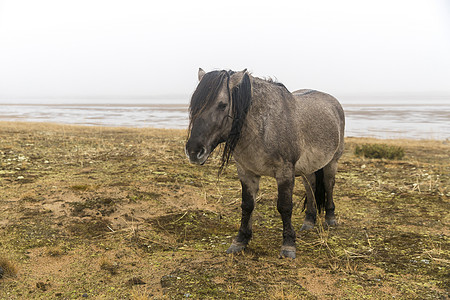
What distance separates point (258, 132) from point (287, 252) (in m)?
1.70

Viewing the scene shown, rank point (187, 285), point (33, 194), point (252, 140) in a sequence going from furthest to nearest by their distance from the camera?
1. point (33, 194)
2. point (252, 140)
3. point (187, 285)

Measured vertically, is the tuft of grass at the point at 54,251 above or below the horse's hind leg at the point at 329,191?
below

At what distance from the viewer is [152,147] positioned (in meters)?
11.7

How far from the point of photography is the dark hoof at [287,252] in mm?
4395

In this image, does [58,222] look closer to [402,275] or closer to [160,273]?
[160,273]

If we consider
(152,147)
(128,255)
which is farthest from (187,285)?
(152,147)

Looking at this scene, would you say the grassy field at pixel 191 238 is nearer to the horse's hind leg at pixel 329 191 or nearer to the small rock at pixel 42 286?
the small rock at pixel 42 286

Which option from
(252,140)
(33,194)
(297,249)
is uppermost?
(252,140)

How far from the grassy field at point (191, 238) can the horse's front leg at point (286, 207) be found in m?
0.18

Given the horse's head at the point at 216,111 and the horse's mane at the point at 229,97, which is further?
the horse's mane at the point at 229,97

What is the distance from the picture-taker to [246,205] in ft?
15.1

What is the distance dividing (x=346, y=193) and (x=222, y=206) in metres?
3.13

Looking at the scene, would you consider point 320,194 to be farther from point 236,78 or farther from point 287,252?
point 236,78

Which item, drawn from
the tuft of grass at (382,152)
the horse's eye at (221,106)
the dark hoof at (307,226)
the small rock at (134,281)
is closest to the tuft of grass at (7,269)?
the small rock at (134,281)
